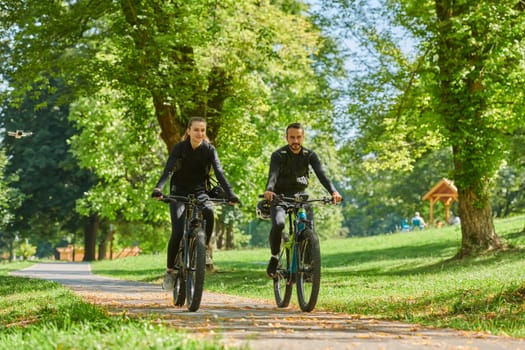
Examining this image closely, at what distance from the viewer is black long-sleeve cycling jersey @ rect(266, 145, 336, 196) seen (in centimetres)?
867

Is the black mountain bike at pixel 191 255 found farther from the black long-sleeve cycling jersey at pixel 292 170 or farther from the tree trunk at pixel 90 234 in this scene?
the tree trunk at pixel 90 234

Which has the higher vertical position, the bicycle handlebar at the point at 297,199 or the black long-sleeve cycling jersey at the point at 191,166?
the black long-sleeve cycling jersey at the point at 191,166

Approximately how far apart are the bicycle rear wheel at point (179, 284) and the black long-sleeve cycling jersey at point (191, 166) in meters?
0.79

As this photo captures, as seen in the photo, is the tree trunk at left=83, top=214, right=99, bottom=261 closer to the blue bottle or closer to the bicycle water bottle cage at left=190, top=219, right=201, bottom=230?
A: the bicycle water bottle cage at left=190, top=219, right=201, bottom=230

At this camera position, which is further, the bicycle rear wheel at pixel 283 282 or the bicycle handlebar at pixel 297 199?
the bicycle rear wheel at pixel 283 282

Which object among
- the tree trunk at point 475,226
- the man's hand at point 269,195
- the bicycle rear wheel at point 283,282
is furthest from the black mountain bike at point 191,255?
the tree trunk at point 475,226

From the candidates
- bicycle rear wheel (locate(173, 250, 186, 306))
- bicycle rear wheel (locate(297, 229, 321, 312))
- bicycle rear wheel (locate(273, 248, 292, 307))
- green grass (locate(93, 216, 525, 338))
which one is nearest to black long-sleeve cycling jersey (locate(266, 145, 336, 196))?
bicycle rear wheel (locate(297, 229, 321, 312))

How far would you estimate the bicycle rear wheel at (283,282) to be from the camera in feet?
29.2

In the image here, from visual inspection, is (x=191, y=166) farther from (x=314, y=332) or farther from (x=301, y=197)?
(x=314, y=332)

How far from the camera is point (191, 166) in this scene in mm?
8688

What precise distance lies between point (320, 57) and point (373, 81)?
5014mm

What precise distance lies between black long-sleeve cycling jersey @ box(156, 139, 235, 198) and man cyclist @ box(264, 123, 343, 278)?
644 mm

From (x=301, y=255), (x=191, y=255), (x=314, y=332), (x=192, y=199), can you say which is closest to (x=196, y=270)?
(x=191, y=255)

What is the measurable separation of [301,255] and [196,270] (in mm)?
1340
